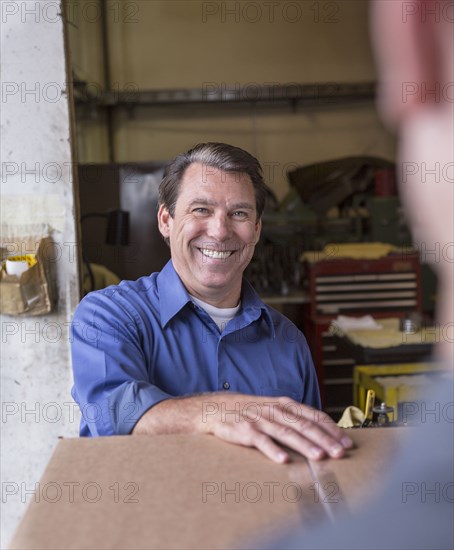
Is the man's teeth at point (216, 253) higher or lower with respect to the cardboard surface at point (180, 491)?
higher

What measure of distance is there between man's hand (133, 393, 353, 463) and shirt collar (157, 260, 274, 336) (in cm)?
47

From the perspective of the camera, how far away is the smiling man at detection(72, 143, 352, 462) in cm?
128

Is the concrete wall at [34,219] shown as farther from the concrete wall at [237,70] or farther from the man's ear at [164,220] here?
the concrete wall at [237,70]

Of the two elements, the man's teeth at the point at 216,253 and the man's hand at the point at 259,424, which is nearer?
the man's hand at the point at 259,424

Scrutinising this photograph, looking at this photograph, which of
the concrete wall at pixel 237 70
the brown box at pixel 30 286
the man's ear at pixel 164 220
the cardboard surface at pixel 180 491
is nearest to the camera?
the cardboard surface at pixel 180 491

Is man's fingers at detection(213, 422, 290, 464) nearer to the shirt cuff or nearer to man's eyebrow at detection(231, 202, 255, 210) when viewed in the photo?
the shirt cuff

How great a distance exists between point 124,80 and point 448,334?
19.2 feet

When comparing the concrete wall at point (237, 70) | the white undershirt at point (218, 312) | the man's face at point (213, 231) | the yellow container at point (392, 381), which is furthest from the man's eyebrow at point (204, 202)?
the concrete wall at point (237, 70)

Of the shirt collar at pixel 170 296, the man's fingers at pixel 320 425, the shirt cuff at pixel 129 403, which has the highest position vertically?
the shirt collar at pixel 170 296

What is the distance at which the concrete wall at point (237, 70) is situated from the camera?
5.89 metres

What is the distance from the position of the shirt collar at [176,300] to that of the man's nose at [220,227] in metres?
0.13

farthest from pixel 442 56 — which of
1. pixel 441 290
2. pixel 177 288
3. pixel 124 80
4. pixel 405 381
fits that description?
pixel 124 80

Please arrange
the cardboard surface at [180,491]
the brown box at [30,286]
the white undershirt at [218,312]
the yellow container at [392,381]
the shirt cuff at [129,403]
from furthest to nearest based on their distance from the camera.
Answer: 1. the yellow container at [392,381]
2. the brown box at [30,286]
3. the white undershirt at [218,312]
4. the shirt cuff at [129,403]
5. the cardboard surface at [180,491]

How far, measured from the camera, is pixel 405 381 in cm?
271
